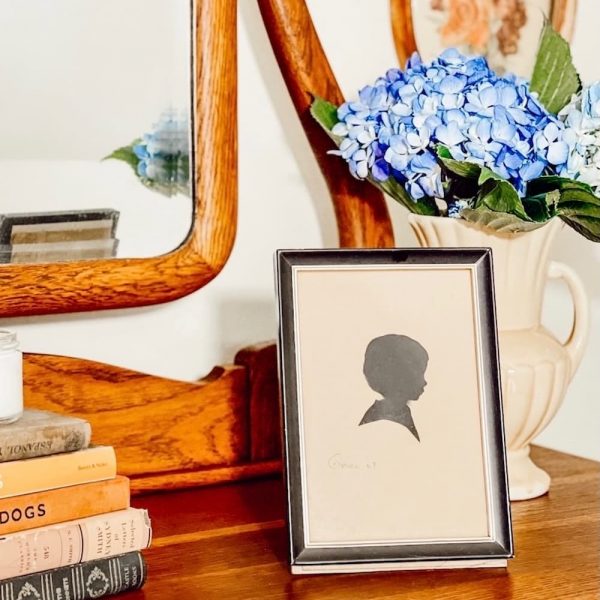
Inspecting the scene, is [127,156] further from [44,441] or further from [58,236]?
[44,441]

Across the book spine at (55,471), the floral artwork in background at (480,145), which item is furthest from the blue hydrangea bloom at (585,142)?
the book spine at (55,471)

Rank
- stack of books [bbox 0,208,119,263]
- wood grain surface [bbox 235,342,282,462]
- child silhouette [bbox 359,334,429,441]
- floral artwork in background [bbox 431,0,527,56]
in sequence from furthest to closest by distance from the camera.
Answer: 1. floral artwork in background [bbox 431,0,527,56]
2. wood grain surface [bbox 235,342,282,462]
3. stack of books [bbox 0,208,119,263]
4. child silhouette [bbox 359,334,429,441]

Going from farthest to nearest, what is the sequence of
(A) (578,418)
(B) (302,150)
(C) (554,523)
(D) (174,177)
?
(A) (578,418), (B) (302,150), (D) (174,177), (C) (554,523)

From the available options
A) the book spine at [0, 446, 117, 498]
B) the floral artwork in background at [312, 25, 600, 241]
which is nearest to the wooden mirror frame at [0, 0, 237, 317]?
the floral artwork in background at [312, 25, 600, 241]

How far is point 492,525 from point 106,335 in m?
0.45

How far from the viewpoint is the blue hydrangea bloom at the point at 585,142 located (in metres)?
0.86

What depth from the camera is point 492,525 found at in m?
0.76

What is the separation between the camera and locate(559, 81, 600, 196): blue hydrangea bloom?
0.86 meters

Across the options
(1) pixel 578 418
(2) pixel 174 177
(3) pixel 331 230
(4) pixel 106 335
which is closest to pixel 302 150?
(3) pixel 331 230

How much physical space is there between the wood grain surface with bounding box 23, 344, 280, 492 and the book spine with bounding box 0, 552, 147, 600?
231mm

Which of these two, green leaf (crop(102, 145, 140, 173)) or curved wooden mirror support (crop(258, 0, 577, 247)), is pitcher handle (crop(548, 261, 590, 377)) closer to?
curved wooden mirror support (crop(258, 0, 577, 247))

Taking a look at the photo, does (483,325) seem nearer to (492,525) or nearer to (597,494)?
(492,525)

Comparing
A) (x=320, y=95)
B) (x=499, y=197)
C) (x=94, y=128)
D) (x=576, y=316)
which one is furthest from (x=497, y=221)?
(x=94, y=128)

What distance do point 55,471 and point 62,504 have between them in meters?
0.02
